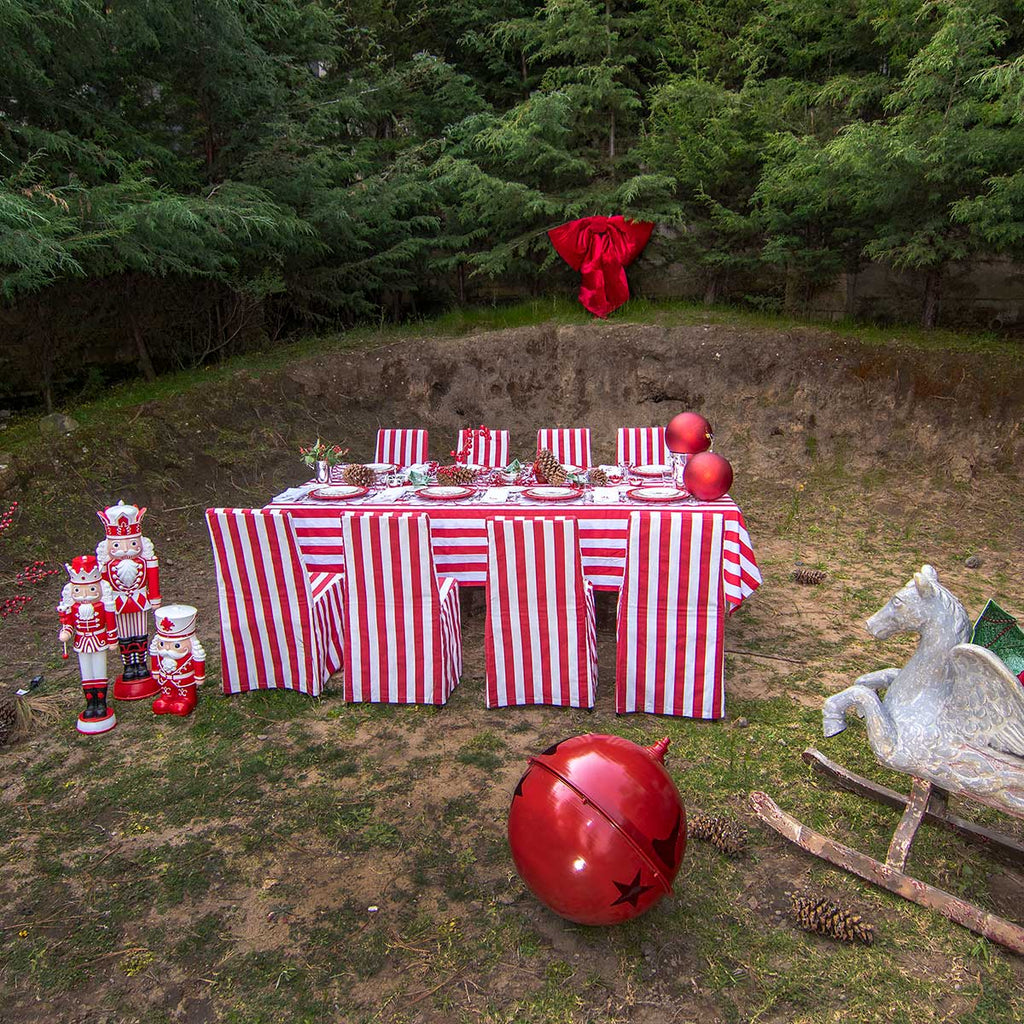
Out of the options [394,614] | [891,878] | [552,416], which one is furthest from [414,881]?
[552,416]

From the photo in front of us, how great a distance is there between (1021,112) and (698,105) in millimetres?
3688

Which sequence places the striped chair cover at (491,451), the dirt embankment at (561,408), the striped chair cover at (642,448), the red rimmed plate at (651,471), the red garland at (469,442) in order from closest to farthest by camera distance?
the red rimmed plate at (651,471) < the red garland at (469,442) < the striped chair cover at (642,448) < the striped chair cover at (491,451) < the dirt embankment at (561,408)

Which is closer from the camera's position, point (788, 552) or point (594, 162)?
point (788, 552)

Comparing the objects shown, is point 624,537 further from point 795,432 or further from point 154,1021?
point 795,432

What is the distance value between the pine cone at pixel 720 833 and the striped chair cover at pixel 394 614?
144 cm

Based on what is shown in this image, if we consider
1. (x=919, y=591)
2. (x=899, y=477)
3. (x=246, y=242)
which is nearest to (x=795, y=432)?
(x=899, y=477)

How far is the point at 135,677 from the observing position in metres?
3.57

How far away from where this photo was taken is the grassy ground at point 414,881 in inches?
77.2

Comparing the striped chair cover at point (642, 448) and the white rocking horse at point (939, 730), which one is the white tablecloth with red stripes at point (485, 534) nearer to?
the white rocking horse at point (939, 730)

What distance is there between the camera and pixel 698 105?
7934 mm

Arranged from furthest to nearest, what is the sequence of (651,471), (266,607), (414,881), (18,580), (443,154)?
(443,154) < (651,471) < (18,580) < (266,607) < (414,881)

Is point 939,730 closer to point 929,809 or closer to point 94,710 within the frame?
point 929,809

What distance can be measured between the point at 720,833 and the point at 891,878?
0.56m

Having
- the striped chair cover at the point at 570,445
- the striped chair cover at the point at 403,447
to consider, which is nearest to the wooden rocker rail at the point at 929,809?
the striped chair cover at the point at 570,445
